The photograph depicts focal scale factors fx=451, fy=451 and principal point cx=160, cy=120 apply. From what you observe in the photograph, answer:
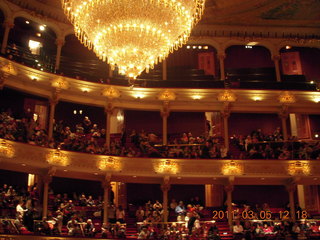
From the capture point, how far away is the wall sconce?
18.4 metres

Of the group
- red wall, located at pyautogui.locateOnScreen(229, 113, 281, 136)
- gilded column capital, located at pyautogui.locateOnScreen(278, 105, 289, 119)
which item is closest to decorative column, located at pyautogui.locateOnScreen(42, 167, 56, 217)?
red wall, located at pyautogui.locateOnScreen(229, 113, 281, 136)

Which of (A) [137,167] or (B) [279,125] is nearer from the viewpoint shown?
(A) [137,167]

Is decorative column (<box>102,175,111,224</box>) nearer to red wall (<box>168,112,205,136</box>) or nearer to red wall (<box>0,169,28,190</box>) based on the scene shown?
red wall (<box>0,169,28,190</box>)

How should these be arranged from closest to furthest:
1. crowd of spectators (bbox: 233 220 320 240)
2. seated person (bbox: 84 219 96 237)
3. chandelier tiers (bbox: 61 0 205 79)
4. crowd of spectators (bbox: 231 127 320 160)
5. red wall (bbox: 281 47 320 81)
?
chandelier tiers (bbox: 61 0 205 79)
seated person (bbox: 84 219 96 237)
crowd of spectators (bbox: 233 220 320 240)
crowd of spectators (bbox: 231 127 320 160)
red wall (bbox: 281 47 320 81)

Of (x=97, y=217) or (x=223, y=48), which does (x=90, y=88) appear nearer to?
(x=97, y=217)

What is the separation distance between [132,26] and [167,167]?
9947mm

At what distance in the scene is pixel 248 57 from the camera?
25703 mm

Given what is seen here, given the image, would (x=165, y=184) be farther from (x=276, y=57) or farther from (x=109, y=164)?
(x=276, y=57)

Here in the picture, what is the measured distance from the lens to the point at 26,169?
18.7 m

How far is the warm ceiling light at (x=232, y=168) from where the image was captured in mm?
20047

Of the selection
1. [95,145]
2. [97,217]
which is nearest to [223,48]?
[95,145]

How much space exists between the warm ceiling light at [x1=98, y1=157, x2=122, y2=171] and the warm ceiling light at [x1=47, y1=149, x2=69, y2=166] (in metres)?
1.53

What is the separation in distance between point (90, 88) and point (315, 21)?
12.0 meters

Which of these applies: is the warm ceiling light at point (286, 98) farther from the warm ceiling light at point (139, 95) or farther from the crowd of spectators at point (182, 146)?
the warm ceiling light at point (139, 95)
